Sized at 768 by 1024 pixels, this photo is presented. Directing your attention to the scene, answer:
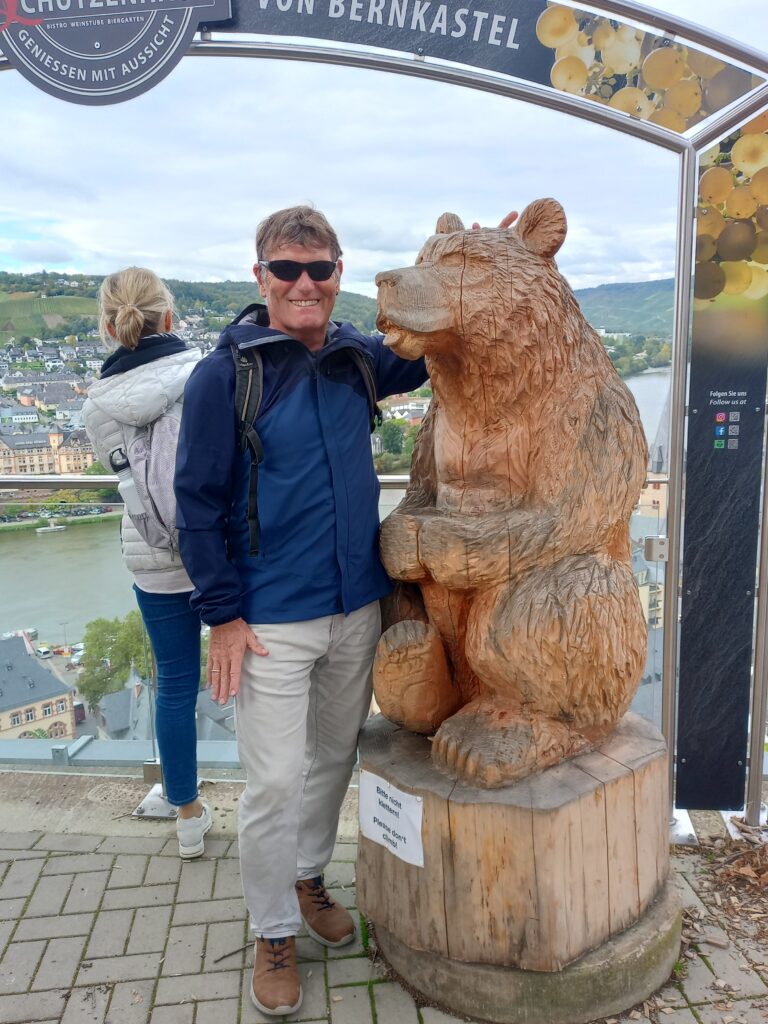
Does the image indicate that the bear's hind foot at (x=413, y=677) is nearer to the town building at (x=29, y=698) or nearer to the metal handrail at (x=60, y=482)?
the metal handrail at (x=60, y=482)

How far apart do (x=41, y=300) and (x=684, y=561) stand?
2.90 metres

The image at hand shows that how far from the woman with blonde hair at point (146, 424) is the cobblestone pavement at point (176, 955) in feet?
2.95

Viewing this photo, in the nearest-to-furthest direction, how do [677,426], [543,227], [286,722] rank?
[543,227] → [286,722] → [677,426]

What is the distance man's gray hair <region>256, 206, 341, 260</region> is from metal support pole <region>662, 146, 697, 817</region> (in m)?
1.36

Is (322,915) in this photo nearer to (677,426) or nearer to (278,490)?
(278,490)

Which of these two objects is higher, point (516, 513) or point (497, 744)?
point (516, 513)

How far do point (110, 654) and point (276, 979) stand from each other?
181 cm

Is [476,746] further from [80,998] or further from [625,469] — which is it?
[80,998]

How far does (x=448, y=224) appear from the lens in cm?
205

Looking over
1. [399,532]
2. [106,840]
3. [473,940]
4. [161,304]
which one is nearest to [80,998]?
[106,840]

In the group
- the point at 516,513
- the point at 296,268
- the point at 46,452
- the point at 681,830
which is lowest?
the point at 681,830

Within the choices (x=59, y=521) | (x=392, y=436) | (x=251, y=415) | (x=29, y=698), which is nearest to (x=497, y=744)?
(x=251, y=415)

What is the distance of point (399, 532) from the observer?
2.13 m

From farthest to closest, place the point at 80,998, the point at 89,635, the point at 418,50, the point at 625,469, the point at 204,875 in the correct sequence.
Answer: the point at 89,635 < the point at 204,875 < the point at 418,50 < the point at 80,998 < the point at 625,469
